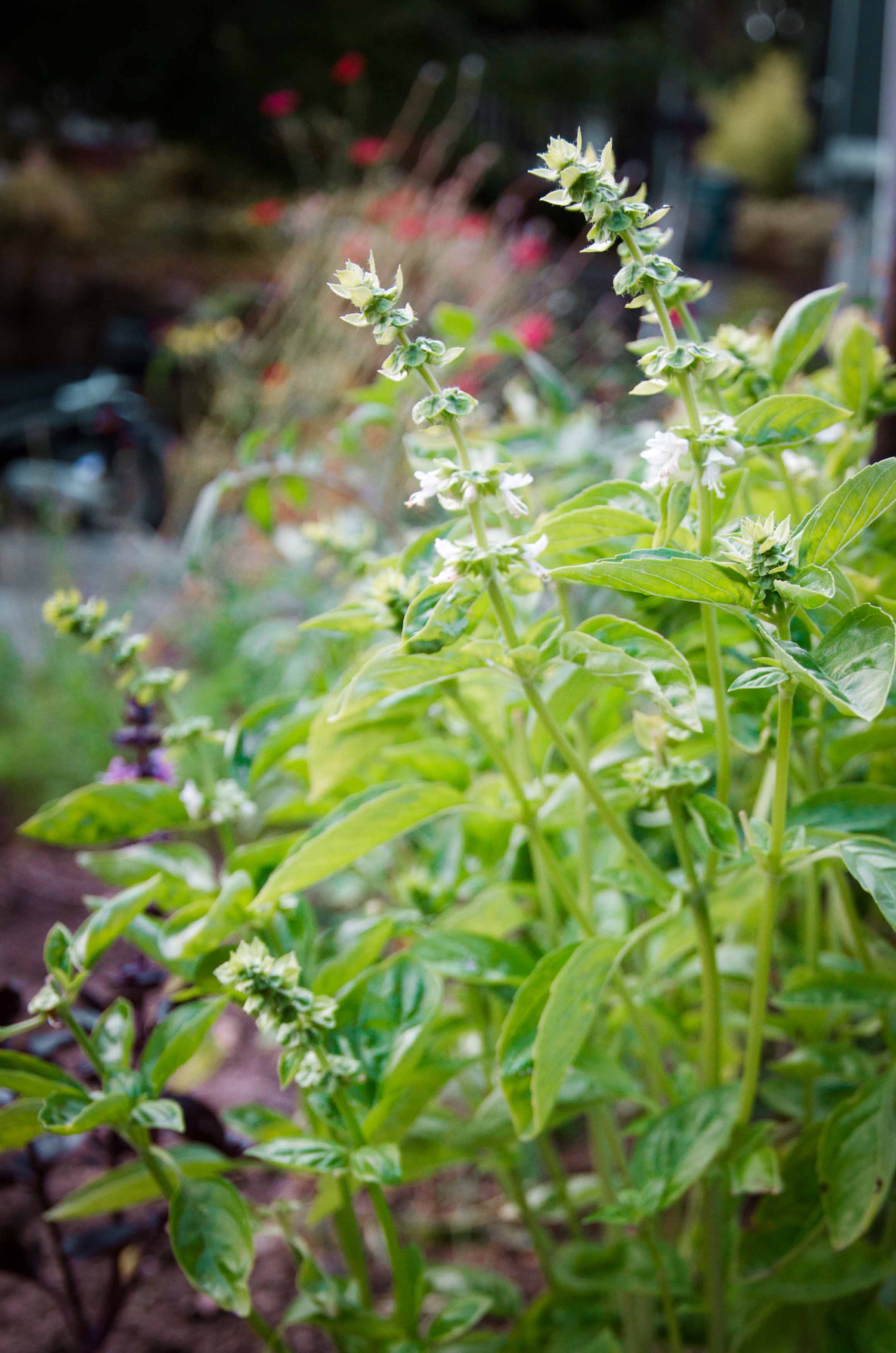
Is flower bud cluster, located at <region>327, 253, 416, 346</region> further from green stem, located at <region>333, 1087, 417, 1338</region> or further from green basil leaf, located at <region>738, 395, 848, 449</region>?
green stem, located at <region>333, 1087, 417, 1338</region>

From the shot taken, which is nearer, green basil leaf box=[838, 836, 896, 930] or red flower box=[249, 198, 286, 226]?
green basil leaf box=[838, 836, 896, 930]

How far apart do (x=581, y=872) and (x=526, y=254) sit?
311 cm

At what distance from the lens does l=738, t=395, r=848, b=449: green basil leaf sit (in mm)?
546

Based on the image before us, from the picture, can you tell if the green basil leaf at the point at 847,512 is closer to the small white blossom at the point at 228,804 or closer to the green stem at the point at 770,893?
the green stem at the point at 770,893

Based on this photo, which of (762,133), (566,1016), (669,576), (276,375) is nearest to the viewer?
(669,576)

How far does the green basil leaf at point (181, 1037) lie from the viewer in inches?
25.1

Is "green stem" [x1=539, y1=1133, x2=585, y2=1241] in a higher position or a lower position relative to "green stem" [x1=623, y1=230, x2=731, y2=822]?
lower

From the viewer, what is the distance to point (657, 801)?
63cm

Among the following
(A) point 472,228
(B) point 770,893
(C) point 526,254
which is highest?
(A) point 472,228

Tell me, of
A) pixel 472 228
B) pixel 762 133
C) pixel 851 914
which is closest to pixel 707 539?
pixel 851 914

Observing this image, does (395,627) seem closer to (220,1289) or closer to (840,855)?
(840,855)

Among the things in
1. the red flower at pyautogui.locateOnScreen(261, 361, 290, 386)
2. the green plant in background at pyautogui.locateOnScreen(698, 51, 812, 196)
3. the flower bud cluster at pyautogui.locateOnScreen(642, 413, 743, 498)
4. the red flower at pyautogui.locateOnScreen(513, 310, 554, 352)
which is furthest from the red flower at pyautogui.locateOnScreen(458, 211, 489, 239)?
the green plant in background at pyautogui.locateOnScreen(698, 51, 812, 196)

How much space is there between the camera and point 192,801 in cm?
72

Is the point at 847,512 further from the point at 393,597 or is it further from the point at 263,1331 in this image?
the point at 263,1331
